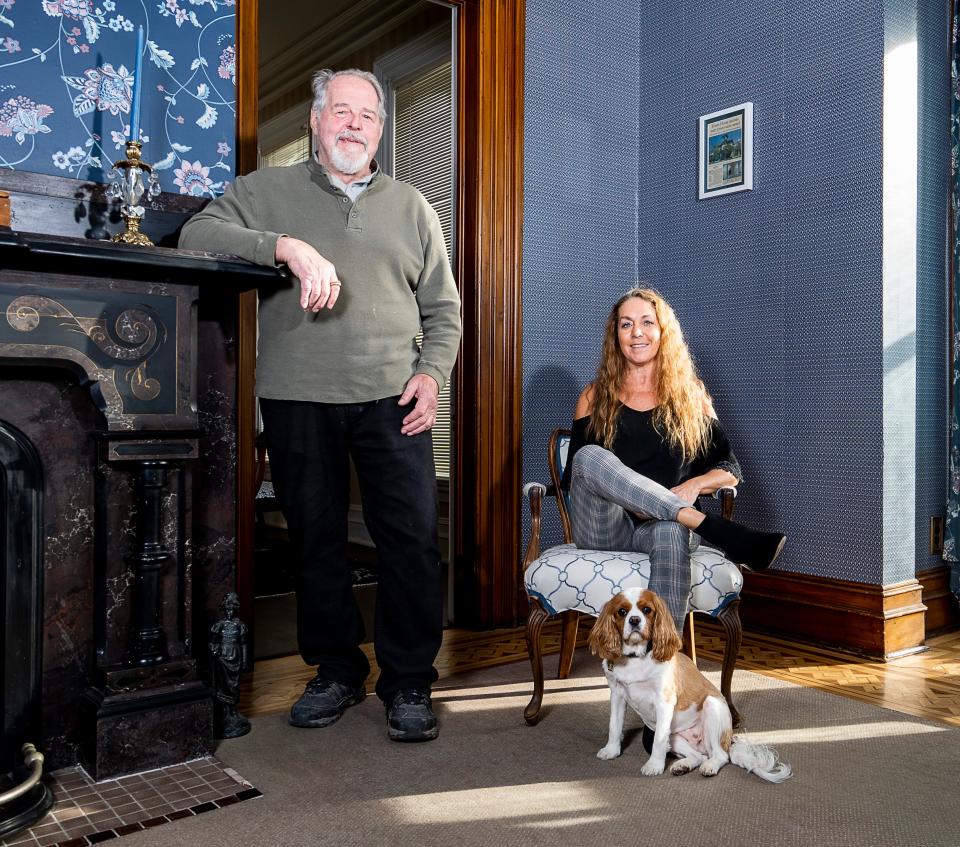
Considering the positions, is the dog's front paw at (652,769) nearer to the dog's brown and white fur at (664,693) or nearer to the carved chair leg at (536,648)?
the dog's brown and white fur at (664,693)

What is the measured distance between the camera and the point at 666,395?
8.38 ft

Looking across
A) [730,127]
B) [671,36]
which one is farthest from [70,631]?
[671,36]

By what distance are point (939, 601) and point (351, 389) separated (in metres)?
2.35

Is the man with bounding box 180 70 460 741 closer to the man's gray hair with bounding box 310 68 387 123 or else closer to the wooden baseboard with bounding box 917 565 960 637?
the man's gray hair with bounding box 310 68 387 123

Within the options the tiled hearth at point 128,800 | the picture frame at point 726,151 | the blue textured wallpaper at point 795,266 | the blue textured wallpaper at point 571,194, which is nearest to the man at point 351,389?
the tiled hearth at point 128,800

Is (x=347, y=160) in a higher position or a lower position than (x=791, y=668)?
higher

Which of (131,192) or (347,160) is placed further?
(347,160)

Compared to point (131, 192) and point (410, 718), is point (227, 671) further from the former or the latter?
point (131, 192)

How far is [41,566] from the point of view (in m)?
1.95

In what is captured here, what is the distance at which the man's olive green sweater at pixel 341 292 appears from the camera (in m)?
2.16

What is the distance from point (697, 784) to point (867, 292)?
187cm

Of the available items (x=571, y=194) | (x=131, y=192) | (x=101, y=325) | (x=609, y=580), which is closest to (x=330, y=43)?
(x=571, y=194)

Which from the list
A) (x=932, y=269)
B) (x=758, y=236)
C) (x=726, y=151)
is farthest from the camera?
(x=726, y=151)

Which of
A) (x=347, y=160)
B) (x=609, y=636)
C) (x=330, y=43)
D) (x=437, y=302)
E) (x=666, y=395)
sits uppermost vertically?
(x=330, y=43)
